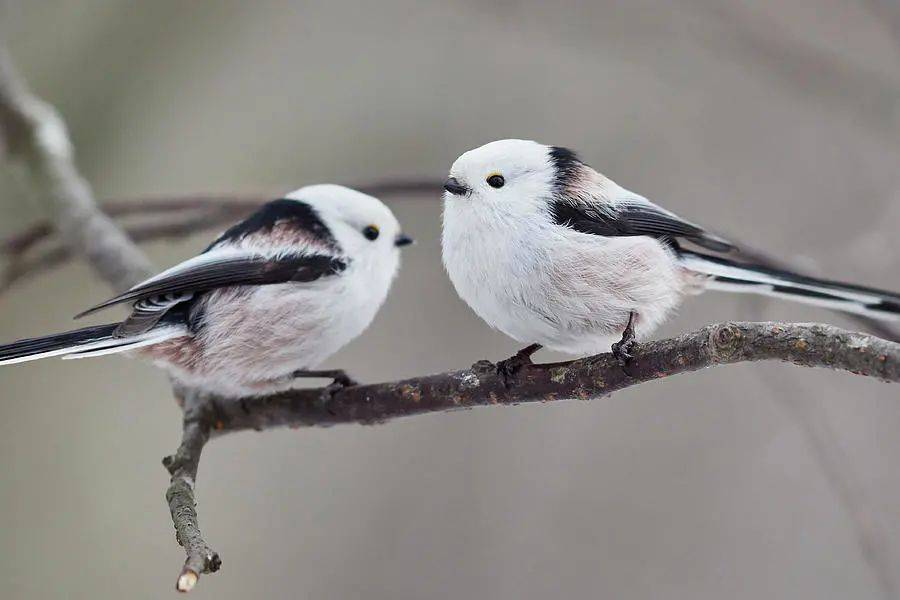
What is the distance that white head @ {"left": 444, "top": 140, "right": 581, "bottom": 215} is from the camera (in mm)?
1844

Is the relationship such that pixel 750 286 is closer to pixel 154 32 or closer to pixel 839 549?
pixel 839 549

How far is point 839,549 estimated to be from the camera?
3381 mm

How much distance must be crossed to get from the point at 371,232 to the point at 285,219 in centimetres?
23

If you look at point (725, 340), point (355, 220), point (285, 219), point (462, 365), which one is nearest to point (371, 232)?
point (355, 220)

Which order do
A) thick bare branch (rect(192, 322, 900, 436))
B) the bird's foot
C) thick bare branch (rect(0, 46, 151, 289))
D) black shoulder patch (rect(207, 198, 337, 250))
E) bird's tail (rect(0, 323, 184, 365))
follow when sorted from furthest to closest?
thick bare branch (rect(0, 46, 151, 289)), black shoulder patch (rect(207, 198, 337, 250)), the bird's foot, bird's tail (rect(0, 323, 184, 365)), thick bare branch (rect(192, 322, 900, 436))

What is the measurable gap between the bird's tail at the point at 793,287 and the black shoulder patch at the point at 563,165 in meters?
0.35

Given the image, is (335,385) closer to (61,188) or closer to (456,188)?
(456,188)

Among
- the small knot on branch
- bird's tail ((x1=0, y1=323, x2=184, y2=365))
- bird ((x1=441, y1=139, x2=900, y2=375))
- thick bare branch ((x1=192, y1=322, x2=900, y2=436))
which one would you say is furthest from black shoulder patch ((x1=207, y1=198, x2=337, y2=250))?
the small knot on branch

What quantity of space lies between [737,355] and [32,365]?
3261 mm

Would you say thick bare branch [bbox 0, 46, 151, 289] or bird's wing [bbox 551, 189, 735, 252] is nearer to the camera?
bird's wing [bbox 551, 189, 735, 252]

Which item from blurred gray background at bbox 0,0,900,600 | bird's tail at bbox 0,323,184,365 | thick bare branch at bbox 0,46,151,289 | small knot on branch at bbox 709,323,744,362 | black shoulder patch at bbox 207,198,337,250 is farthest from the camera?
blurred gray background at bbox 0,0,900,600

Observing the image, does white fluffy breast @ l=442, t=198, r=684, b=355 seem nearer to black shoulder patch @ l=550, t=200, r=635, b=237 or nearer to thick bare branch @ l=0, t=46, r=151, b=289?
black shoulder patch @ l=550, t=200, r=635, b=237

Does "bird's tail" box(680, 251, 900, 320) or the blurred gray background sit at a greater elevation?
the blurred gray background

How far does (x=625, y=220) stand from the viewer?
1.97 metres
